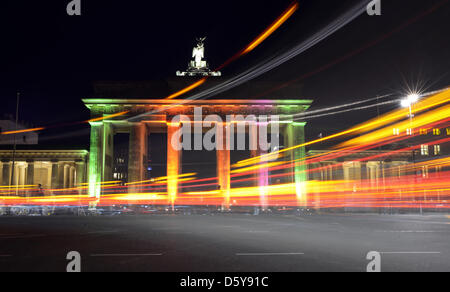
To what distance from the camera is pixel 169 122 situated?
39250 mm

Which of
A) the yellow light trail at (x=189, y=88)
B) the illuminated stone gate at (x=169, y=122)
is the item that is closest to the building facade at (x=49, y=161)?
the illuminated stone gate at (x=169, y=122)

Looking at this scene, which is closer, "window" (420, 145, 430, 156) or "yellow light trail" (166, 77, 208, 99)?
"yellow light trail" (166, 77, 208, 99)

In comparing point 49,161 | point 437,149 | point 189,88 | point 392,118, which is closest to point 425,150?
point 437,149

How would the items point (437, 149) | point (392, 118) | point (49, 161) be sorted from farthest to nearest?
point (392, 118) → point (437, 149) → point (49, 161)

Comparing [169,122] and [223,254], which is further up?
[169,122]

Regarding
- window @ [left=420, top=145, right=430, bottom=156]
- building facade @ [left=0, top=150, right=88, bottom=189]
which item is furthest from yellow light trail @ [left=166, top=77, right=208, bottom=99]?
window @ [left=420, top=145, right=430, bottom=156]

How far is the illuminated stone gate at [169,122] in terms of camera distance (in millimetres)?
39000

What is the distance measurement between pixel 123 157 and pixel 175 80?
62.8m

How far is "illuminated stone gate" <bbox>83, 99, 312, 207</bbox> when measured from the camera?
128 feet

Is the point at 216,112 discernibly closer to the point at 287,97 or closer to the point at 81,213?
the point at 287,97

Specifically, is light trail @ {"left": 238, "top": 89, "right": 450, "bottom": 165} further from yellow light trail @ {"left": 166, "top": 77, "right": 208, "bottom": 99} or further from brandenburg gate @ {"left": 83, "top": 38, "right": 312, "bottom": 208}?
yellow light trail @ {"left": 166, "top": 77, "right": 208, "bottom": 99}

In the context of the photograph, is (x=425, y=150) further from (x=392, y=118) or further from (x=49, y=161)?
(x=49, y=161)

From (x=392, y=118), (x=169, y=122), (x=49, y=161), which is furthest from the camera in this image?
(x=392, y=118)

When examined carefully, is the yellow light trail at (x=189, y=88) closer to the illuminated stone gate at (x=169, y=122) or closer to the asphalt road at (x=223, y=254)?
the illuminated stone gate at (x=169, y=122)
